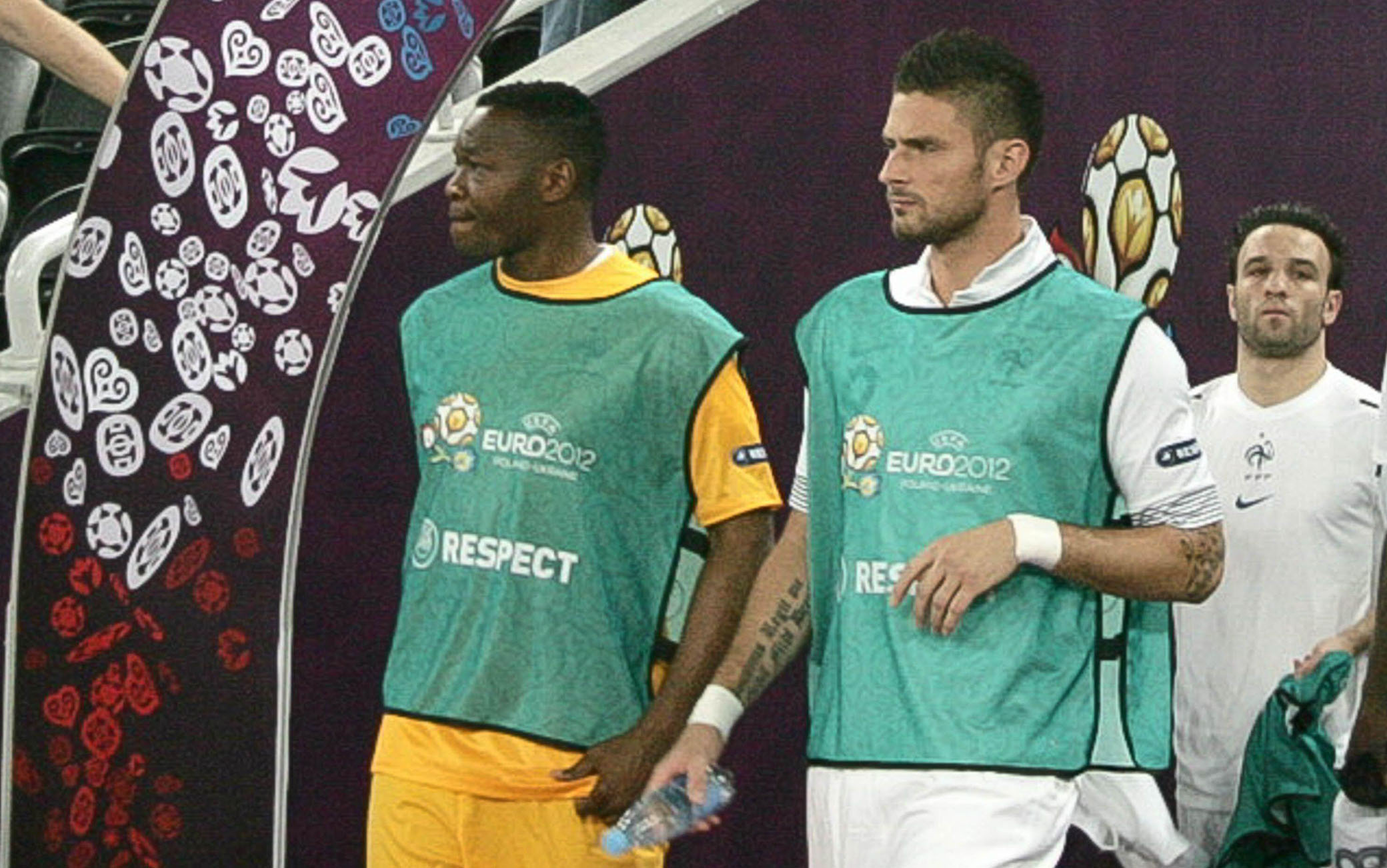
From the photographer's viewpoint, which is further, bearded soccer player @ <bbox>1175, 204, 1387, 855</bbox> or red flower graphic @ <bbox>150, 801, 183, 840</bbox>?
bearded soccer player @ <bbox>1175, 204, 1387, 855</bbox>

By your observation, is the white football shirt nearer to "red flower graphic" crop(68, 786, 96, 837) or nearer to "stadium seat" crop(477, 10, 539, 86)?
"stadium seat" crop(477, 10, 539, 86)

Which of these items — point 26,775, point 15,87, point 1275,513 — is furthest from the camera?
point 15,87

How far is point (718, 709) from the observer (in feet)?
13.9

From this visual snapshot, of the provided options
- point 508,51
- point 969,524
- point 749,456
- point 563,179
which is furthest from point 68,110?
point 969,524

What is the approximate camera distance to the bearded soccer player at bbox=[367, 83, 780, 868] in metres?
4.29

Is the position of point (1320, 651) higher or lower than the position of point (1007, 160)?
lower

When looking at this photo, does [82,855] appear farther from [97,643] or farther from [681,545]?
[681,545]

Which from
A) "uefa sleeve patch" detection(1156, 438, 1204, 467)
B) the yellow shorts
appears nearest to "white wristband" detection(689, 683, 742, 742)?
the yellow shorts

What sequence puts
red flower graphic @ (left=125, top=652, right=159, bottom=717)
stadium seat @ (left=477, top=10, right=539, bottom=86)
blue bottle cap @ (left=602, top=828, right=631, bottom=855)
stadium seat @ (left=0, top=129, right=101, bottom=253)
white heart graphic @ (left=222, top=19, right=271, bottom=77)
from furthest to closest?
1. stadium seat @ (left=0, top=129, right=101, bottom=253)
2. stadium seat @ (left=477, top=10, right=539, bottom=86)
3. blue bottle cap @ (left=602, top=828, right=631, bottom=855)
4. red flower graphic @ (left=125, top=652, right=159, bottom=717)
5. white heart graphic @ (left=222, top=19, right=271, bottom=77)

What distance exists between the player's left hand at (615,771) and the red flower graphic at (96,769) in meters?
0.68

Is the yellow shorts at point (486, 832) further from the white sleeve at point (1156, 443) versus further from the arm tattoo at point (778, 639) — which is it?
the white sleeve at point (1156, 443)

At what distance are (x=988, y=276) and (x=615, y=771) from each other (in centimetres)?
88

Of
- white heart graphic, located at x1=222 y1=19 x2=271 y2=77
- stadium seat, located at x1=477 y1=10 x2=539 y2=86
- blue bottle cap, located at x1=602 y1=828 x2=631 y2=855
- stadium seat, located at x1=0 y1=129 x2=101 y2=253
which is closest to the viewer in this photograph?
white heart graphic, located at x1=222 y1=19 x2=271 y2=77

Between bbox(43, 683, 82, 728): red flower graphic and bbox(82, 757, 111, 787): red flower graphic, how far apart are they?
0.06 metres
